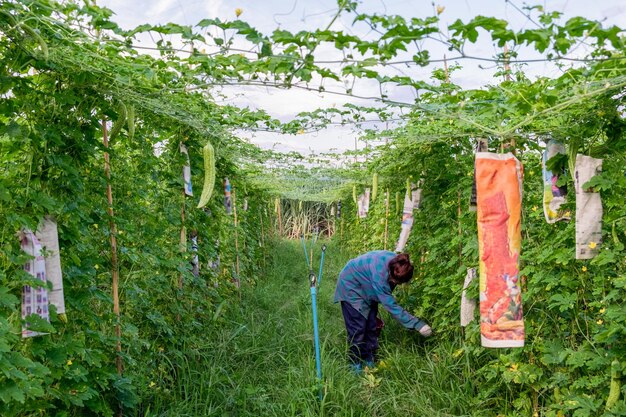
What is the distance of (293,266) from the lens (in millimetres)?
11844

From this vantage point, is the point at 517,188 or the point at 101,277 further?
the point at 101,277

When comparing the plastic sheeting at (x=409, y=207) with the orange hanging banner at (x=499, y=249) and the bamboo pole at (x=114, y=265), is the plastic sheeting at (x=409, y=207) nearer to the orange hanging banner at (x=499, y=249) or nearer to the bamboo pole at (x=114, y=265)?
the orange hanging banner at (x=499, y=249)

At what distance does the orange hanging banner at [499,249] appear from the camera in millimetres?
2695

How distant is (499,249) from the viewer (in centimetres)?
269

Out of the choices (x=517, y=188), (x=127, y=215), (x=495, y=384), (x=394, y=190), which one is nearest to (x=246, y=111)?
(x=127, y=215)

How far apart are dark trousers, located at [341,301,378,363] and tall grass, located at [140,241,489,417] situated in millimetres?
138

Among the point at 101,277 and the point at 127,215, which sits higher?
the point at 127,215

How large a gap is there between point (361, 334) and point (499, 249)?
2.78 meters

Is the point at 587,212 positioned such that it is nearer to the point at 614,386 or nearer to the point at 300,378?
the point at 614,386

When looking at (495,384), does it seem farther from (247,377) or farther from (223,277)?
(223,277)

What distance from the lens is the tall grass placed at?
13.3 feet

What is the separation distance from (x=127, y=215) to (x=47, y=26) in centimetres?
162

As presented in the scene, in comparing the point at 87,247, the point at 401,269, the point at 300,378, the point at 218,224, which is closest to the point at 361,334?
the point at 401,269

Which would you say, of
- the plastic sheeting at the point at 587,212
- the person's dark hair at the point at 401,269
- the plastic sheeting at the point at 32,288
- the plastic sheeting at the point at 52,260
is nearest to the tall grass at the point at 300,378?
the person's dark hair at the point at 401,269
